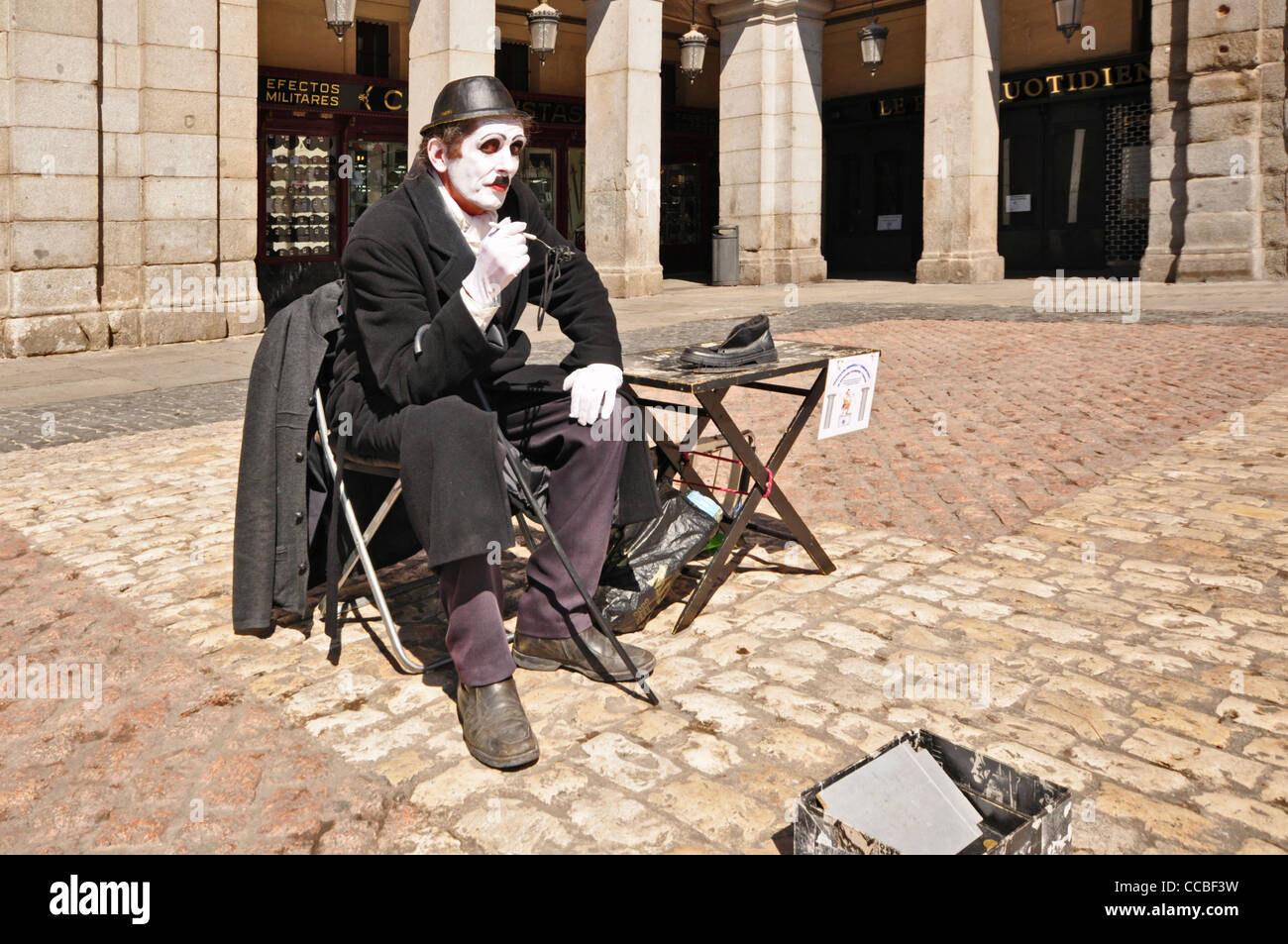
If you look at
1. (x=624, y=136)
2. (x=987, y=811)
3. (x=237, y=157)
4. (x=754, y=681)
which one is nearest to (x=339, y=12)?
(x=237, y=157)

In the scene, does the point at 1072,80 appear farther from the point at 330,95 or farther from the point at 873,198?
the point at 330,95

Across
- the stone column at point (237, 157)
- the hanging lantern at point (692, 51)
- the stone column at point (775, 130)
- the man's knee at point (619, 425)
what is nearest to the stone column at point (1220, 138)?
the stone column at point (775, 130)

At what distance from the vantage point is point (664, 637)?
12.9ft

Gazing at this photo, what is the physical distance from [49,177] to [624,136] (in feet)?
25.5

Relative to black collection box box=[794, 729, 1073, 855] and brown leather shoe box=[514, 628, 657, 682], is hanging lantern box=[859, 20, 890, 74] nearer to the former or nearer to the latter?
brown leather shoe box=[514, 628, 657, 682]

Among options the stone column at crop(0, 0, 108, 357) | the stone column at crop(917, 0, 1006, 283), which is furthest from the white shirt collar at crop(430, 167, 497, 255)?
the stone column at crop(917, 0, 1006, 283)

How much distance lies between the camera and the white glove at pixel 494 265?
311 cm

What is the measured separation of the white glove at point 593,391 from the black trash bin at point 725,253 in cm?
1651

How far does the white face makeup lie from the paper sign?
4.79 feet

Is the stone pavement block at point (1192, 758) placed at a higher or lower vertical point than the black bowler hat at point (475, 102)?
lower

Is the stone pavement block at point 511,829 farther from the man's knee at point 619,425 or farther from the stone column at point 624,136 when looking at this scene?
the stone column at point 624,136

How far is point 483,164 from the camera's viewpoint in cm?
342

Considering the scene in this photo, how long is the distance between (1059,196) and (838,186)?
518 cm

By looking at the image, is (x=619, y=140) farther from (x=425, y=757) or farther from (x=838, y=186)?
(x=425, y=757)
